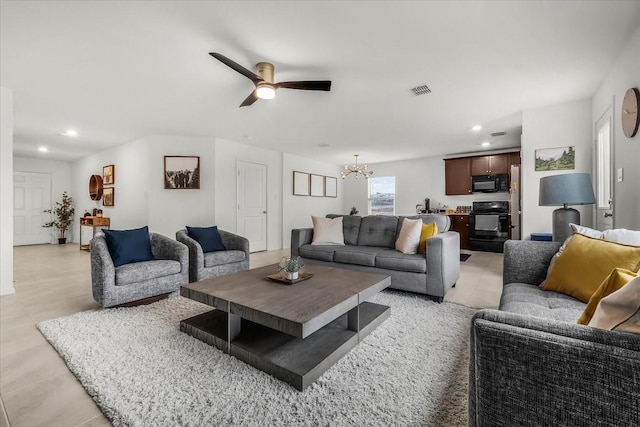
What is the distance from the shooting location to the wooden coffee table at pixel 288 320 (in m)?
1.62

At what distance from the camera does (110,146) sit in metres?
6.48

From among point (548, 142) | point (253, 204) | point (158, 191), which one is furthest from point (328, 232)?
point (158, 191)

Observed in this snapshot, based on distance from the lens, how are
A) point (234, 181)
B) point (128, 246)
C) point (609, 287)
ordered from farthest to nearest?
point (234, 181) < point (128, 246) < point (609, 287)

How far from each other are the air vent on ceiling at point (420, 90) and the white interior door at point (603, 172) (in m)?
1.84

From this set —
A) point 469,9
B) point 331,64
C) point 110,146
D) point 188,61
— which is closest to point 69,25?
point 188,61

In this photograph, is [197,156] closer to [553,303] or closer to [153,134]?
[153,134]

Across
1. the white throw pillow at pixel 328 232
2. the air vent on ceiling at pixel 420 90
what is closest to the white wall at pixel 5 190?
the white throw pillow at pixel 328 232

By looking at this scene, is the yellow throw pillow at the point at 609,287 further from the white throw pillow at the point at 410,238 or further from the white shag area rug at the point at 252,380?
the white throw pillow at the point at 410,238

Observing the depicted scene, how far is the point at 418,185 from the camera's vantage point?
812 centimetres

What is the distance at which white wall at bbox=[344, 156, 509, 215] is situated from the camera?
7586mm

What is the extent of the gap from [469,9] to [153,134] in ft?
17.5

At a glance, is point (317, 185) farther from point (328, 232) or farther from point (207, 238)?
point (207, 238)

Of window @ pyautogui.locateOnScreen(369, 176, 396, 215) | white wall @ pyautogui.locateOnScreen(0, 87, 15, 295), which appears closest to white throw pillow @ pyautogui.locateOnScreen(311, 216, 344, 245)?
white wall @ pyautogui.locateOnScreen(0, 87, 15, 295)

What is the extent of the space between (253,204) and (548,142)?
5334 millimetres
